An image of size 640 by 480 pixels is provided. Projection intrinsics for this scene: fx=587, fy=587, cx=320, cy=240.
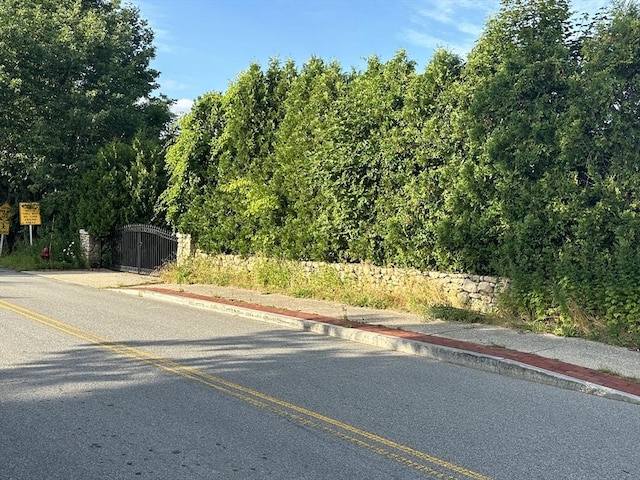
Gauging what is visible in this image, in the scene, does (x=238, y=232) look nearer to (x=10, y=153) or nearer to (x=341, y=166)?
(x=341, y=166)

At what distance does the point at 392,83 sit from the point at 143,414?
1010cm

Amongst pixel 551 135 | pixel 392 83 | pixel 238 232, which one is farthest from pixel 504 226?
pixel 238 232

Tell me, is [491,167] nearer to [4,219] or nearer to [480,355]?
[480,355]

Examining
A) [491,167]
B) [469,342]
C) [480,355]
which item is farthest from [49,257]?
[480,355]

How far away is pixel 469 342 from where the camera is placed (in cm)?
919

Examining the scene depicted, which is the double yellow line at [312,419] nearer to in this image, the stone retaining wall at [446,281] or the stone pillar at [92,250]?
the stone retaining wall at [446,281]

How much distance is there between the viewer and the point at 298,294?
14891 millimetres

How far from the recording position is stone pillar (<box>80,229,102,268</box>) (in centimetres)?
2597

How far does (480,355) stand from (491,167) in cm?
438

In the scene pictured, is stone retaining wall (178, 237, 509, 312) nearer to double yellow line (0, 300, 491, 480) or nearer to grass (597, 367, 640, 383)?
grass (597, 367, 640, 383)

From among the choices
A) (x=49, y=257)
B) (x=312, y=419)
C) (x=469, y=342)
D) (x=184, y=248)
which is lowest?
(x=312, y=419)

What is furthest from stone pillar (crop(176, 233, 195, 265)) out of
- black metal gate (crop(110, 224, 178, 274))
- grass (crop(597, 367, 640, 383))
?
grass (crop(597, 367, 640, 383))

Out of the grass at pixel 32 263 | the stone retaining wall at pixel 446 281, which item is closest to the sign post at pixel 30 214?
the grass at pixel 32 263

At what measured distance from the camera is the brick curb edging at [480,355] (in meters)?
6.96
